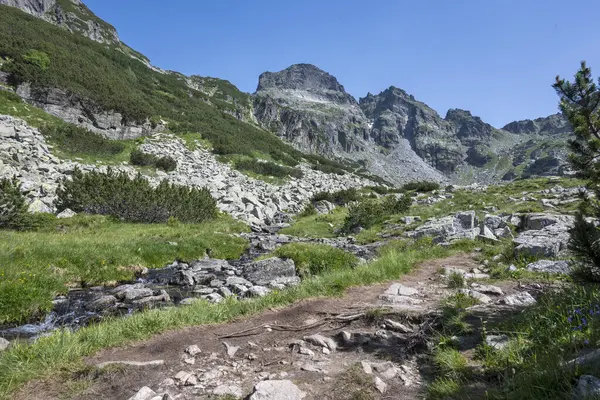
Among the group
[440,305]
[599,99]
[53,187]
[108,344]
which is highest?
[599,99]

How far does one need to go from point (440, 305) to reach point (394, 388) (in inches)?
112

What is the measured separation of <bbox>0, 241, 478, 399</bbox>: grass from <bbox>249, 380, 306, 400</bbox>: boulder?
2.56 meters

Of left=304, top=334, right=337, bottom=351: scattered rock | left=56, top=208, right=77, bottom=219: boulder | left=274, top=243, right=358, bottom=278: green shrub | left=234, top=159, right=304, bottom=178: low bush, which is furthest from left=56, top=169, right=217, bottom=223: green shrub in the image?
left=234, top=159, right=304, bottom=178: low bush

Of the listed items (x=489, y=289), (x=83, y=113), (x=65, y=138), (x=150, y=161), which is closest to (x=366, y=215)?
(x=489, y=289)

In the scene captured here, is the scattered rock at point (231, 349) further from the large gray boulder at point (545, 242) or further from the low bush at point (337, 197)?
the low bush at point (337, 197)

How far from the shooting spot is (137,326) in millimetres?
5449

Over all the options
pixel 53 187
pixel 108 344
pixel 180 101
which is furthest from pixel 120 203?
pixel 180 101

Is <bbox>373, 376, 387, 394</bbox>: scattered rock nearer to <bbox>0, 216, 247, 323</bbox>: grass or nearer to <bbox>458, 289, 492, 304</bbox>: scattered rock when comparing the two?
<bbox>458, 289, 492, 304</bbox>: scattered rock

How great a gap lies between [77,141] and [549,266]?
34549mm

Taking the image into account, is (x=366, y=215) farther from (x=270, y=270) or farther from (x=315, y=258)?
(x=270, y=270)

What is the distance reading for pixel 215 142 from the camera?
1811 inches

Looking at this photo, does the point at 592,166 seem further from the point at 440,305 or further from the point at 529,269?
the point at 529,269

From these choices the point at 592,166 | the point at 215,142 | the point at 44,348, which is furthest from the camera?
the point at 215,142

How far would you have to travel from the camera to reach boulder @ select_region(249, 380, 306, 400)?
3.47 metres
